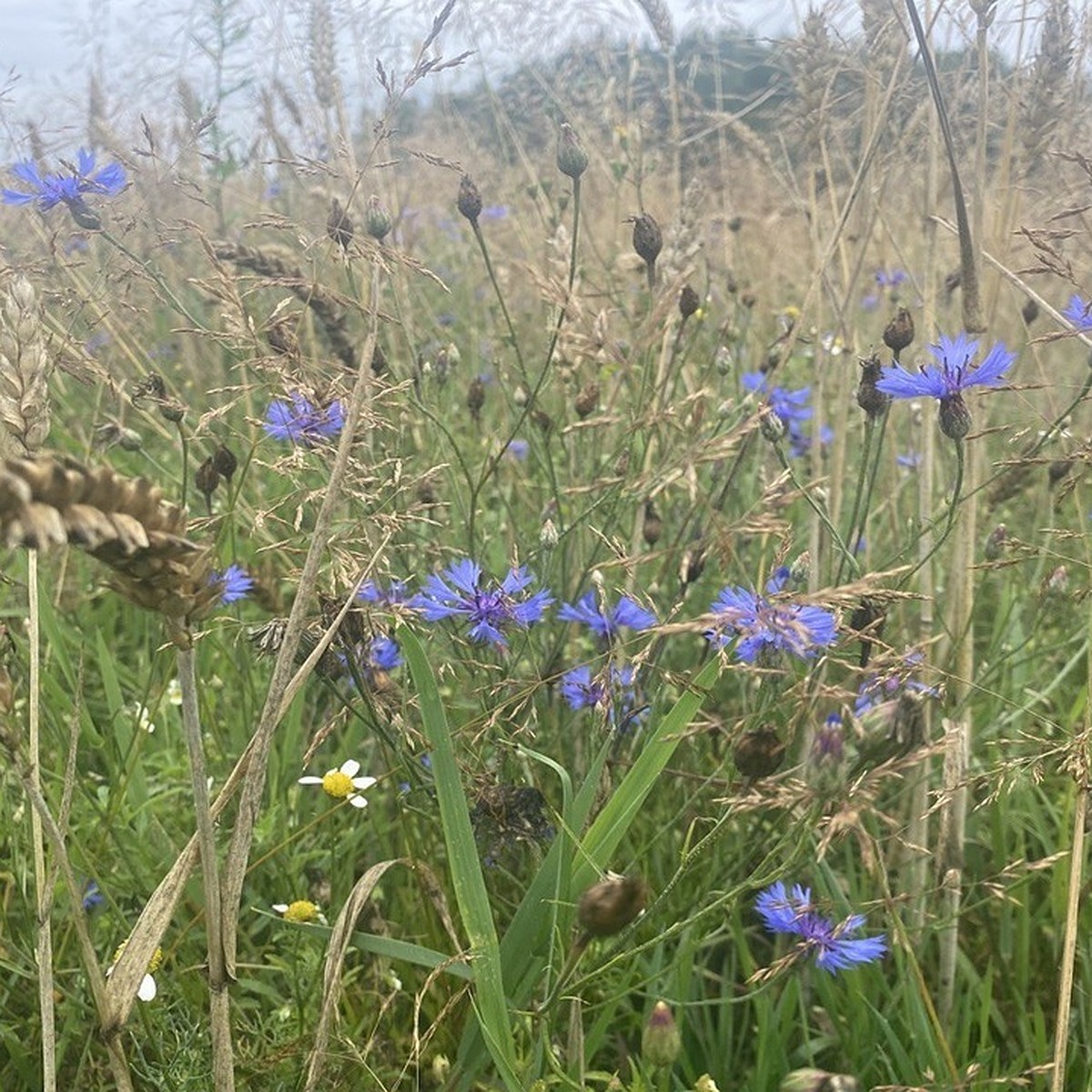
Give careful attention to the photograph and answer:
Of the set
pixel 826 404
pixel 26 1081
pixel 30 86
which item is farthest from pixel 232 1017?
pixel 30 86

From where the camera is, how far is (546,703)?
1.30m

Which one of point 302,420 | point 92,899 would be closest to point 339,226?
point 302,420

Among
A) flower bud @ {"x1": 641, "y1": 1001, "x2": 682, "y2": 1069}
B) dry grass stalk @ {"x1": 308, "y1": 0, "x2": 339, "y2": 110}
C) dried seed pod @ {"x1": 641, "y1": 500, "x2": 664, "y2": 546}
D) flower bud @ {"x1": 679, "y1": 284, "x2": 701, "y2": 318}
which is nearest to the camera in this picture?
flower bud @ {"x1": 641, "y1": 1001, "x2": 682, "y2": 1069}

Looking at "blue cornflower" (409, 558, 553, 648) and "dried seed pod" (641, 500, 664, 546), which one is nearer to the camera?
"blue cornflower" (409, 558, 553, 648)

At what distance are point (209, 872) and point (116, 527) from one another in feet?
0.92

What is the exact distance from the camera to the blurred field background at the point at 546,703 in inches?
30.5

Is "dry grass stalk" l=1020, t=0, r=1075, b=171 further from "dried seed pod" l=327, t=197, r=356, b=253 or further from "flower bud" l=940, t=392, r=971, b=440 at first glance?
"dried seed pod" l=327, t=197, r=356, b=253

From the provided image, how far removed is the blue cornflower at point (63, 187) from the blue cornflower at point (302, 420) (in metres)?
0.35

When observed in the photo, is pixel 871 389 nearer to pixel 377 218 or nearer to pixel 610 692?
pixel 610 692

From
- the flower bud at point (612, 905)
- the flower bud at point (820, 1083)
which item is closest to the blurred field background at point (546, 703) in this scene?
the flower bud at point (612, 905)

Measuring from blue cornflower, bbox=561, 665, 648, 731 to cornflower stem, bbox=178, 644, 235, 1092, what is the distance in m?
0.34

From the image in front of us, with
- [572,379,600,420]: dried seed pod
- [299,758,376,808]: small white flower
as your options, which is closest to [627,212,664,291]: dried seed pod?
[572,379,600,420]: dried seed pod

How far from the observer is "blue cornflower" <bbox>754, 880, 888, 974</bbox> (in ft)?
3.25

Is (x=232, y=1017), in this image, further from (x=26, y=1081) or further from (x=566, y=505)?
(x=566, y=505)
